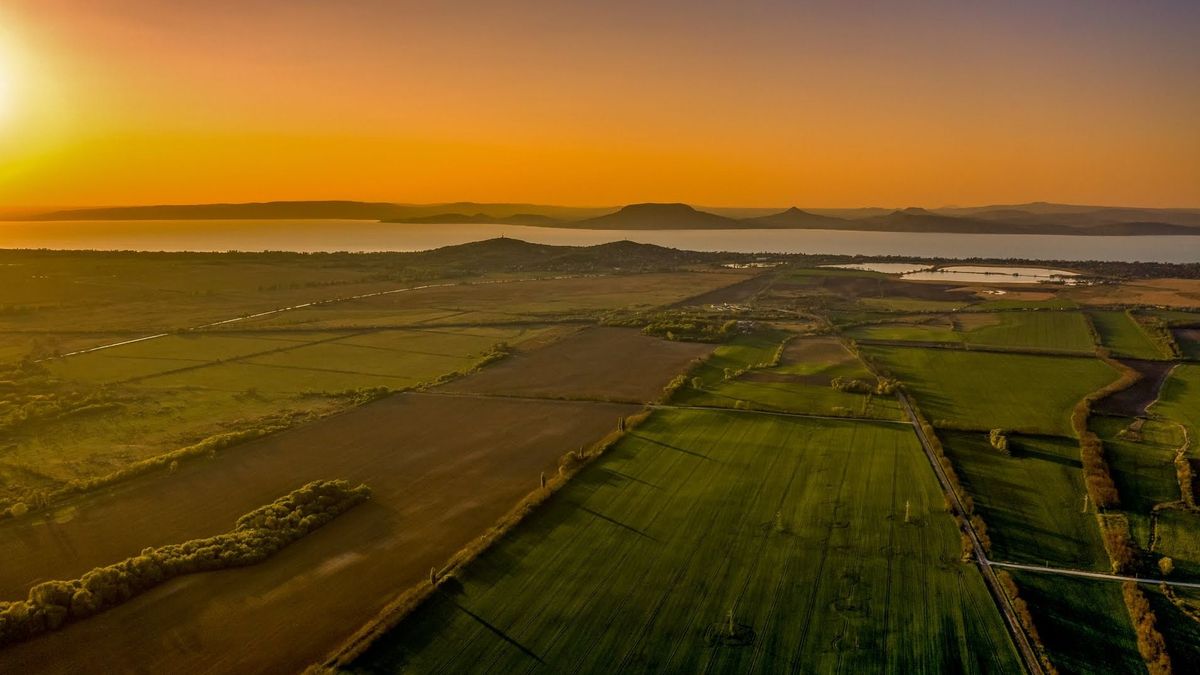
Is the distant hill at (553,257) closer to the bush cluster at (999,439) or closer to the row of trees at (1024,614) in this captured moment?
the bush cluster at (999,439)

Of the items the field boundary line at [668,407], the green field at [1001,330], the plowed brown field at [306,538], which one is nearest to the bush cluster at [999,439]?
the field boundary line at [668,407]

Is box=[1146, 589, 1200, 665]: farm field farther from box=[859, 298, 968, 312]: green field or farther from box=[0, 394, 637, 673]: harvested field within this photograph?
box=[859, 298, 968, 312]: green field

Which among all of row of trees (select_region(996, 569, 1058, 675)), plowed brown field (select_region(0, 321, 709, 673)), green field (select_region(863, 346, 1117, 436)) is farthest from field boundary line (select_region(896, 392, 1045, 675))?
plowed brown field (select_region(0, 321, 709, 673))

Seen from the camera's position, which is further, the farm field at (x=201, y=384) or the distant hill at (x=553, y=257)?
the distant hill at (x=553, y=257)

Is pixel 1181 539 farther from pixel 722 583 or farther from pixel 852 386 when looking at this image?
pixel 852 386


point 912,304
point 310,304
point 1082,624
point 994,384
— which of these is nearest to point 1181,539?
point 1082,624

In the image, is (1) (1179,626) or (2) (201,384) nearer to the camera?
(1) (1179,626)
